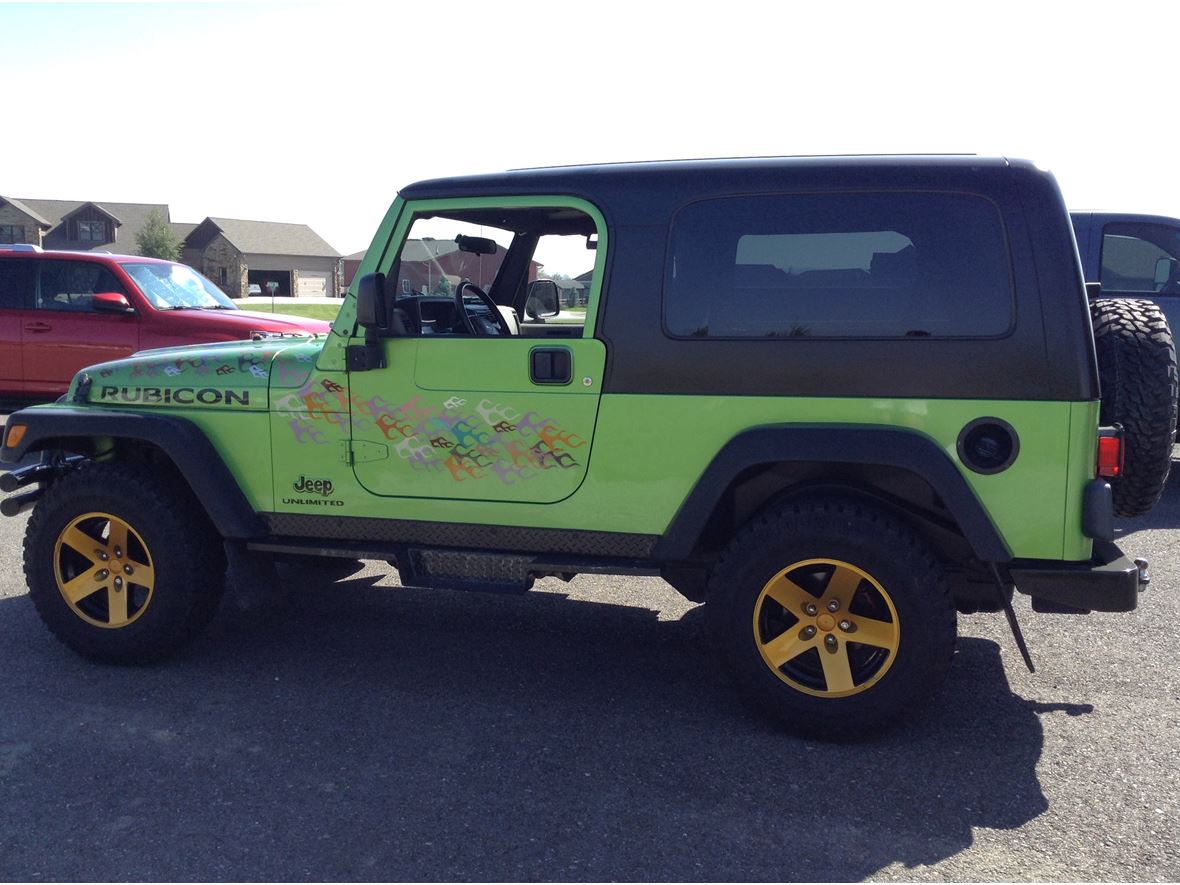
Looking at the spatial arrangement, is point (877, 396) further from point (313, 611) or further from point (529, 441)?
point (313, 611)

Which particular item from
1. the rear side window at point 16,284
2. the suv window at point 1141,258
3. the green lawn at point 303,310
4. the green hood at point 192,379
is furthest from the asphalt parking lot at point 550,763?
the green lawn at point 303,310

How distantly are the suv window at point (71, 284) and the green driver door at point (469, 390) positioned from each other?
21.5 ft

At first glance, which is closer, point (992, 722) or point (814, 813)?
point (814, 813)

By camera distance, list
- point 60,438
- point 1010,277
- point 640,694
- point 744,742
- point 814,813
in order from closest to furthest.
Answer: point 814,813
point 1010,277
point 744,742
point 640,694
point 60,438

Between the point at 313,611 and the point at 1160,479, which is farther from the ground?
the point at 1160,479

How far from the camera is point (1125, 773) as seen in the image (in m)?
3.63

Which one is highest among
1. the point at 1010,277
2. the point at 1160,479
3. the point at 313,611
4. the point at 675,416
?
the point at 1010,277

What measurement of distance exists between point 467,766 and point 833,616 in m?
1.42

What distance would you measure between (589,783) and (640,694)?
85 centimetres

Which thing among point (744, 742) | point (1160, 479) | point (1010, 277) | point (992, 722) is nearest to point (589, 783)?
point (744, 742)

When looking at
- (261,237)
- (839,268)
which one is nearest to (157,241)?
(261,237)

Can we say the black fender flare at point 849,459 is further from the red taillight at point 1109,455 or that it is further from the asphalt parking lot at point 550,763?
the asphalt parking lot at point 550,763

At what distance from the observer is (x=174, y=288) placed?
10.2 metres

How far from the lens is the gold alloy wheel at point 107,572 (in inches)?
181
